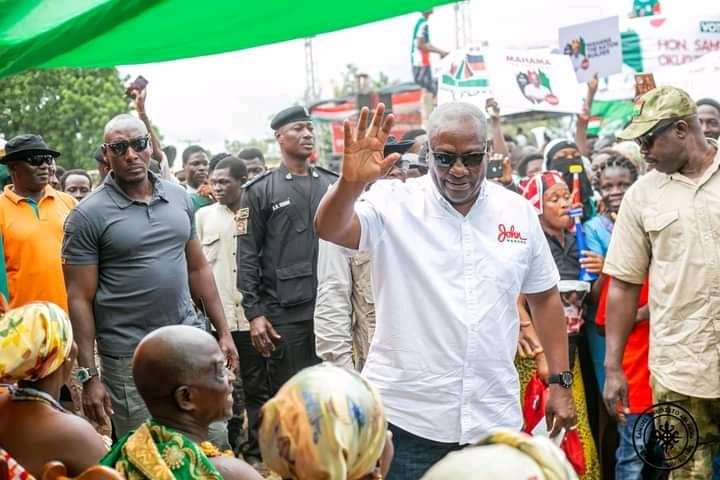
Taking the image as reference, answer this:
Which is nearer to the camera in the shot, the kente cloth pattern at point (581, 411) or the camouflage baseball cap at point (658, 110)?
the camouflage baseball cap at point (658, 110)

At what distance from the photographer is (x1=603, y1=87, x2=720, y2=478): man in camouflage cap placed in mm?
5270

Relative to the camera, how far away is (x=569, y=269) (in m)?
6.68

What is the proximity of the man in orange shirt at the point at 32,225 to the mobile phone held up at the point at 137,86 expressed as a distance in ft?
4.06

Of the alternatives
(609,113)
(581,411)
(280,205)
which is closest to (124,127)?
(280,205)

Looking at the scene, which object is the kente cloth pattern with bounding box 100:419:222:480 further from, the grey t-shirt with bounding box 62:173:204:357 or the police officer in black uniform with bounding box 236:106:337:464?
the police officer in black uniform with bounding box 236:106:337:464

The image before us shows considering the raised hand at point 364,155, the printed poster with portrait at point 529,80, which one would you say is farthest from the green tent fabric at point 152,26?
the printed poster with portrait at point 529,80

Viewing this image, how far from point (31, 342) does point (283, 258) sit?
136 inches

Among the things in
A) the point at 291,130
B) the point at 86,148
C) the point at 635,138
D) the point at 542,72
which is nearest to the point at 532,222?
the point at 635,138

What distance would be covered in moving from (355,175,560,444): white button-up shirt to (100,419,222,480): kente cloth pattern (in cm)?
125

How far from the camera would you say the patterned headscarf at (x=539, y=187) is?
22.3 ft

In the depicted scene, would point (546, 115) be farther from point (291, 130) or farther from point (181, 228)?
point (181, 228)

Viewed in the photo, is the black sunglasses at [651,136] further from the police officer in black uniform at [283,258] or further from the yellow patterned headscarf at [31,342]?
the yellow patterned headscarf at [31,342]

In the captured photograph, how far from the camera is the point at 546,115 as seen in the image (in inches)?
687

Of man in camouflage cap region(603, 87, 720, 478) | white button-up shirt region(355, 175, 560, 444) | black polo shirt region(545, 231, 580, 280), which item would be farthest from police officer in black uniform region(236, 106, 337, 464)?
white button-up shirt region(355, 175, 560, 444)
